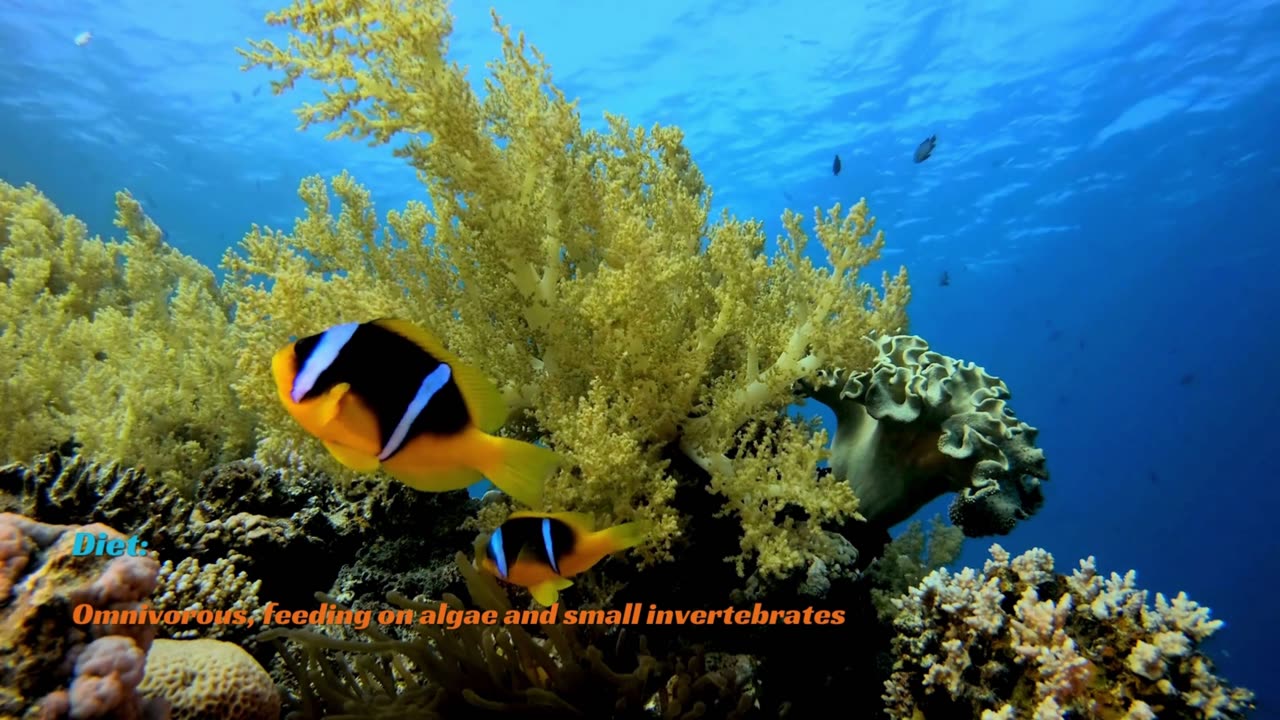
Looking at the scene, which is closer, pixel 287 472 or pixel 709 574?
pixel 709 574

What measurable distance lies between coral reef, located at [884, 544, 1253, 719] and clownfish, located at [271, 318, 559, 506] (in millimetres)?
2097

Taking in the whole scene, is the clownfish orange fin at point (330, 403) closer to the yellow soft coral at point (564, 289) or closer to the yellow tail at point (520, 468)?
the yellow tail at point (520, 468)

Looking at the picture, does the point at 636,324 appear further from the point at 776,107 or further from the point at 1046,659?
the point at 776,107

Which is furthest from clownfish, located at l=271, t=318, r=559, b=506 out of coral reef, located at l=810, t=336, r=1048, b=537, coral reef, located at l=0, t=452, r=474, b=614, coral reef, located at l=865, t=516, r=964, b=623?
coral reef, located at l=810, t=336, r=1048, b=537

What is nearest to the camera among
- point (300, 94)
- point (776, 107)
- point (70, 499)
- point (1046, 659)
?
point (1046, 659)

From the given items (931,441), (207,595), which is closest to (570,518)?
(207,595)

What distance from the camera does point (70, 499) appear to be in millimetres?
3178

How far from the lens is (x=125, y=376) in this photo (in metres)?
4.26

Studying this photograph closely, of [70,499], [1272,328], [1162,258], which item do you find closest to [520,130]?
[70,499]

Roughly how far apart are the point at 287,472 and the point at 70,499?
3.38ft

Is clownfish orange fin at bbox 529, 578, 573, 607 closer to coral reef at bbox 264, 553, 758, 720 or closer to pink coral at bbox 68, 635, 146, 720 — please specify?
coral reef at bbox 264, 553, 758, 720

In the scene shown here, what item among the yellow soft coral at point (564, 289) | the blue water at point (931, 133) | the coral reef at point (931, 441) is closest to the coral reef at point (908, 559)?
the coral reef at point (931, 441)

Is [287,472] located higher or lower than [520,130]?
lower

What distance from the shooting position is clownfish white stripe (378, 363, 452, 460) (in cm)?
141
